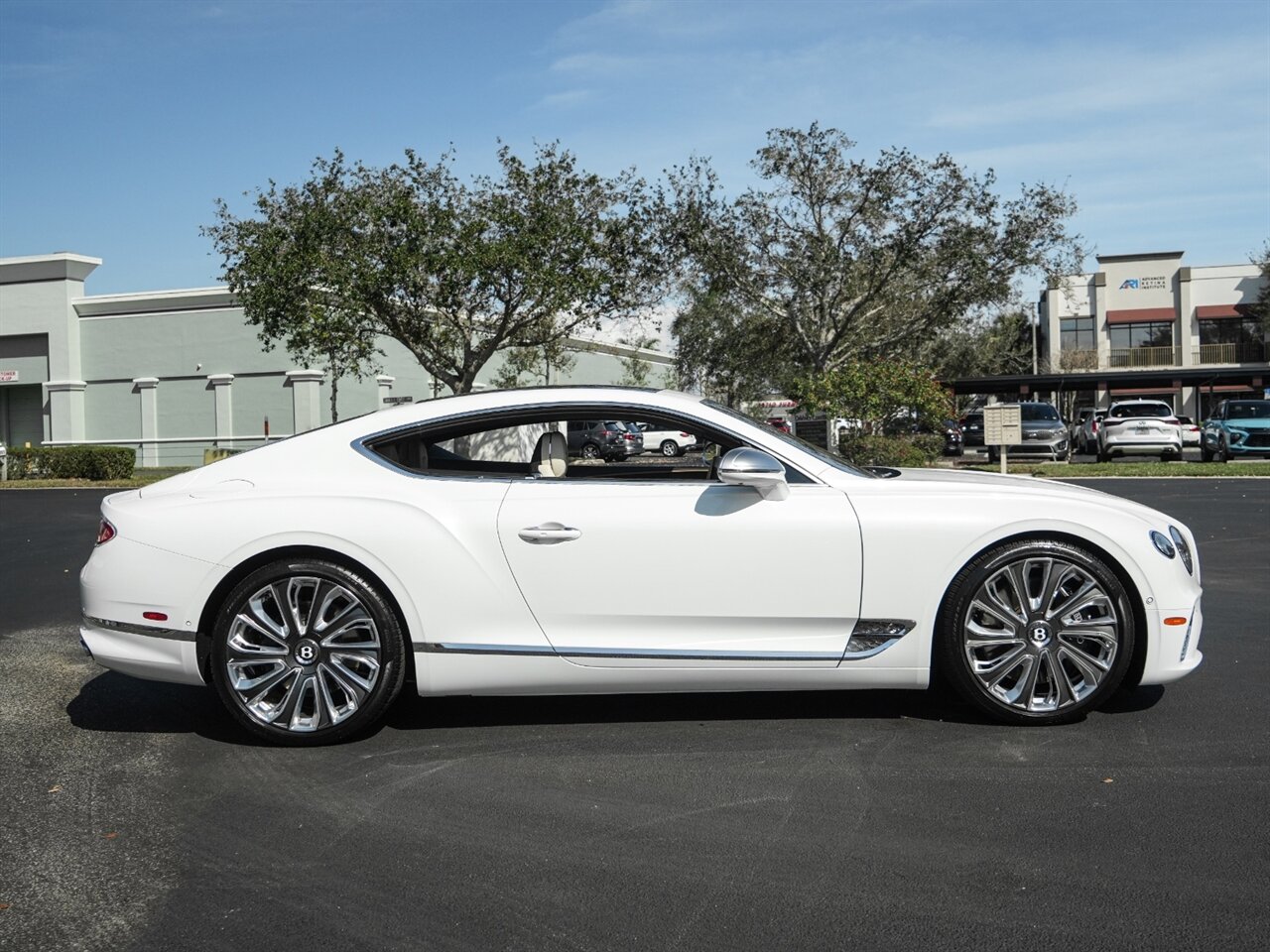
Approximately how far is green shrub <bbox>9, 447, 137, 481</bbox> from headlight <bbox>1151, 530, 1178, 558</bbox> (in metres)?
31.4

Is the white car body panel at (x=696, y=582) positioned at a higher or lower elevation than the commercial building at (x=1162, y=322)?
lower

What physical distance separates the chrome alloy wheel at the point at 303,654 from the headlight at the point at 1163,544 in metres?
3.35

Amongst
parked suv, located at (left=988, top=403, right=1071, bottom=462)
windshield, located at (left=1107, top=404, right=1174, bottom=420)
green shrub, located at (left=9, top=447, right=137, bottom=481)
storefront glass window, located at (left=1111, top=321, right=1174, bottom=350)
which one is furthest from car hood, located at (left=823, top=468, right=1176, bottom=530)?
storefront glass window, located at (left=1111, top=321, right=1174, bottom=350)

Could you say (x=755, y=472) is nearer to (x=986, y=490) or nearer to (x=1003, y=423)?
(x=986, y=490)

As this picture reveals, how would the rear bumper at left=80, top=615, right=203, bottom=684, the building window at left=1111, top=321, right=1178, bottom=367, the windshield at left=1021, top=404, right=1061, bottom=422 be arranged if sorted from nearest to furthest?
the rear bumper at left=80, top=615, right=203, bottom=684 → the windshield at left=1021, top=404, right=1061, bottom=422 → the building window at left=1111, top=321, right=1178, bottom=367

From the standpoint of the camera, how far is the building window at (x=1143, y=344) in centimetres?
6994

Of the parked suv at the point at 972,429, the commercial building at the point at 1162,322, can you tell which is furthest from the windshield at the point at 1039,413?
the commercial building at the point at 1162,322

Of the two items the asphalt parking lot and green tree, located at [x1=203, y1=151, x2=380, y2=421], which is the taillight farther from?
green tree, located at [x1=203, y1=151, x2=380, y2=421]

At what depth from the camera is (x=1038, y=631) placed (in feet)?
17.4

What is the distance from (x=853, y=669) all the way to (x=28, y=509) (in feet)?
64.0

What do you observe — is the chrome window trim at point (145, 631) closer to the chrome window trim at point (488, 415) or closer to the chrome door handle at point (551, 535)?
the chrome window trim at point (488, 415)

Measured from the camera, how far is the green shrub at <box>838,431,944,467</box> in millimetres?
25438

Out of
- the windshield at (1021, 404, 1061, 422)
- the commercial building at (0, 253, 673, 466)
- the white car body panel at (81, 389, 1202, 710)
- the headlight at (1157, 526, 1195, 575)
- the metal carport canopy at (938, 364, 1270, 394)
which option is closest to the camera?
the white car body panel at (81, 389, 1202, 710)

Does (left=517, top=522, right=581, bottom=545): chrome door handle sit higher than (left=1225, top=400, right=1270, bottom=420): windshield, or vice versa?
(left=1225, top=400, right=1270, bottom=420): windshield
